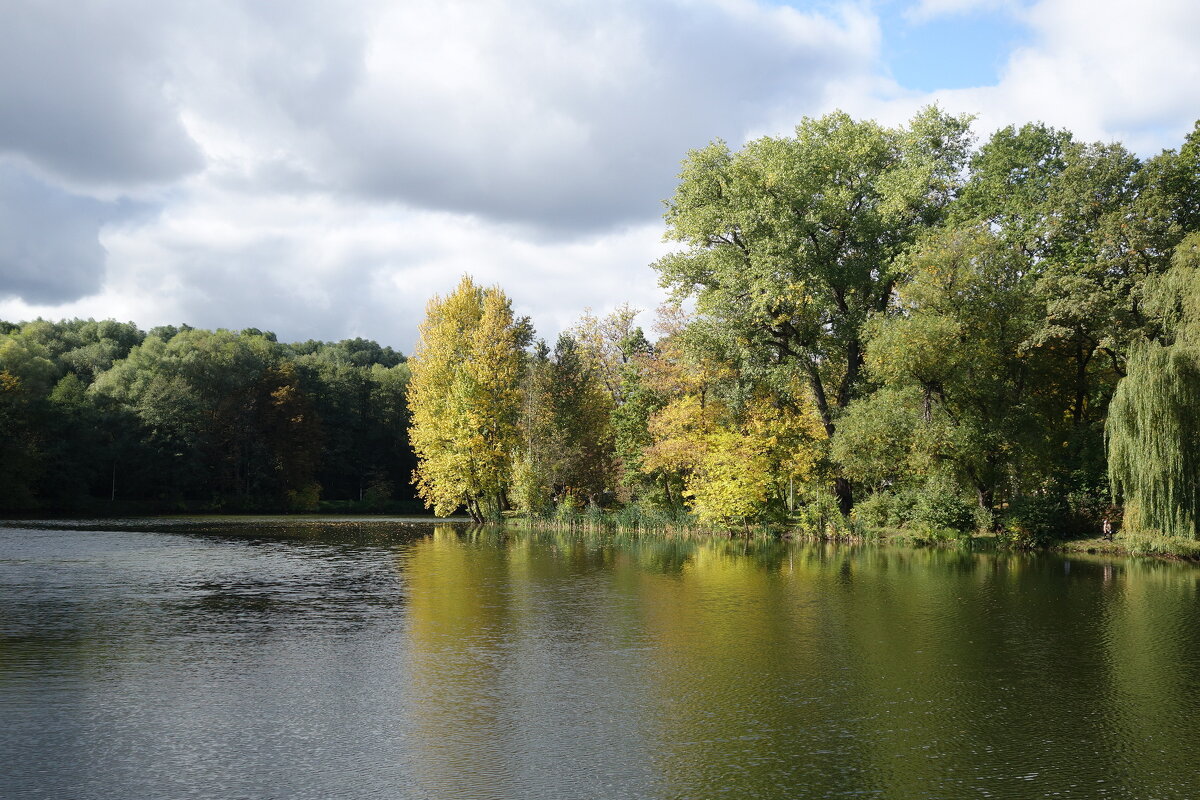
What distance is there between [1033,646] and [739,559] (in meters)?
16.3

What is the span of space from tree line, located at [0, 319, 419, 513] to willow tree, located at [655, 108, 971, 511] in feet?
145

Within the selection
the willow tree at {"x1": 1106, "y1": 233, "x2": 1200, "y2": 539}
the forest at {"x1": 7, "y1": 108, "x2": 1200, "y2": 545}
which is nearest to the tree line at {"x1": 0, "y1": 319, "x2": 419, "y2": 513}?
the forest at {"x1": 7, "y1": 108, "x2": 1200, "y2": 545}

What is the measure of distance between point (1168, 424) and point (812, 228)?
16459 mm

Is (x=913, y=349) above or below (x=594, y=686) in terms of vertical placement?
above

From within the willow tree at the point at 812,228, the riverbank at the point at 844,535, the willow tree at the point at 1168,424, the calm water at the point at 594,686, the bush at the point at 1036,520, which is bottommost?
the calm water at the point at 594,686

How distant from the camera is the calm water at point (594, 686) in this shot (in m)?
8.91

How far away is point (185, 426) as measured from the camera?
67.8 m

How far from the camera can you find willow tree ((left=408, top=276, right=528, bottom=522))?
50812mm

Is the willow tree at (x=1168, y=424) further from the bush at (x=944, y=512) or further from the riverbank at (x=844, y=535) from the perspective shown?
the bush at (x=944, y=512)

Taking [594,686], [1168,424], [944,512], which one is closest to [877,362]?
[944,512]

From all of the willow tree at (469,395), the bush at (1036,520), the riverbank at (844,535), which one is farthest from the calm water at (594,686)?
the willow tree at (469,395)

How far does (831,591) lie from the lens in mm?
22484

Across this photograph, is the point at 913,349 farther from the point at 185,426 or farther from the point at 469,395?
the point at 185,426

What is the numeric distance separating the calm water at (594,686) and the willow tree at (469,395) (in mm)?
25780
